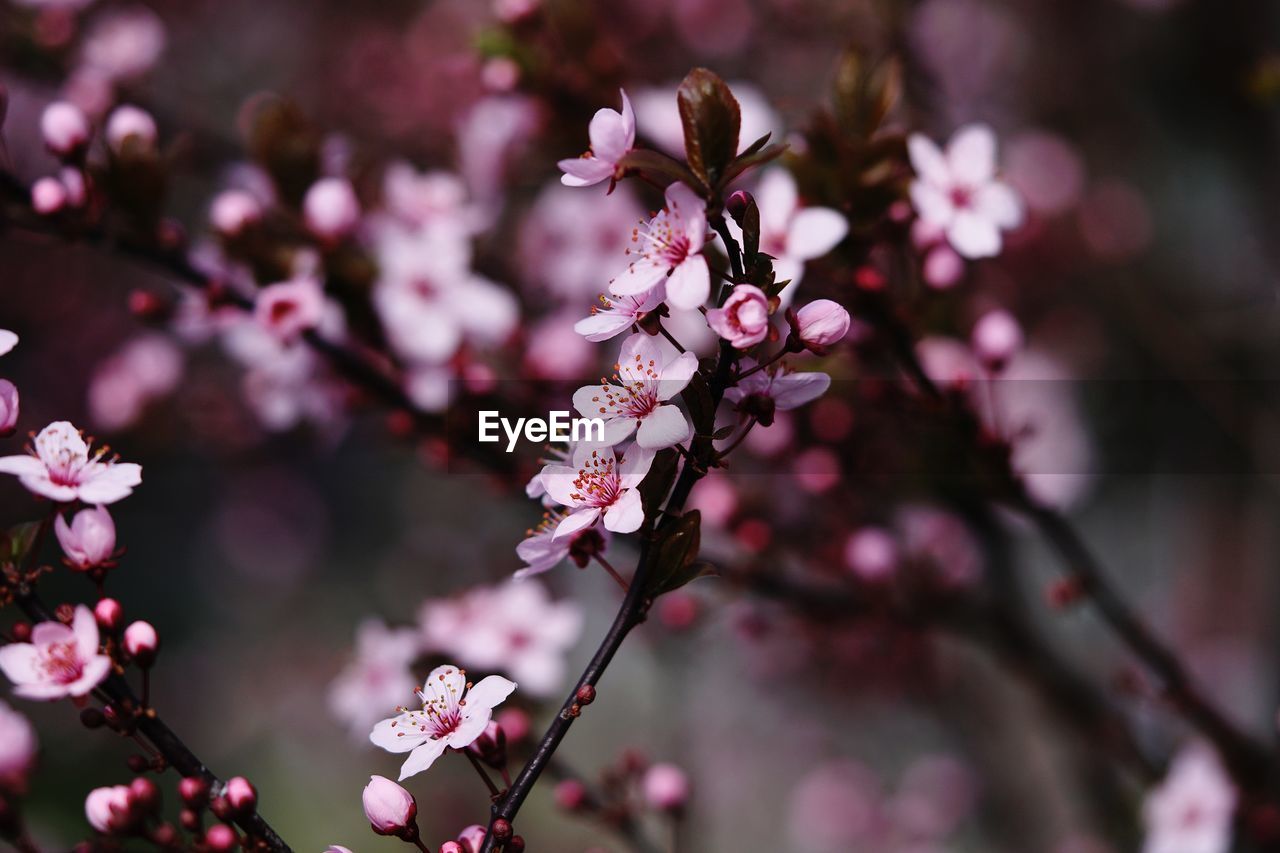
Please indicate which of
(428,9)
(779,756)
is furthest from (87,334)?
(779,756)

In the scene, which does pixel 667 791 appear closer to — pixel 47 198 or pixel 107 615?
pixel 107 615

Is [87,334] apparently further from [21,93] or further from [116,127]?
[116,127]

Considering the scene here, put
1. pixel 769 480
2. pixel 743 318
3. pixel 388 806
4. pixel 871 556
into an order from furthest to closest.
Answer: pixel 769 480
pixel 871 556
pixel 388 806
pixel 743 318

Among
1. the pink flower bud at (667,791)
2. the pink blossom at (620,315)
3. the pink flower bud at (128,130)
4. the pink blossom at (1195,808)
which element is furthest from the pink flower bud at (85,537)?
the pink blossom at (1195,808)

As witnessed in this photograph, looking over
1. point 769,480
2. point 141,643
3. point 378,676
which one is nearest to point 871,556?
point 769,480

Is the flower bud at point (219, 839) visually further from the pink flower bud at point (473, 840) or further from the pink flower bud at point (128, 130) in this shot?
the pink flower bud at point (128, 130)
